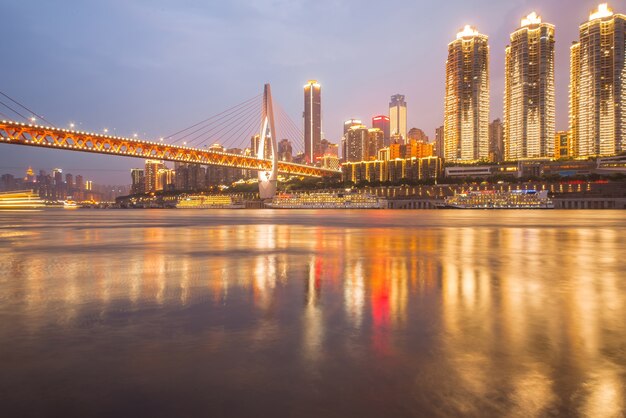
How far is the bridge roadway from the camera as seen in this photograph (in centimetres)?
7011

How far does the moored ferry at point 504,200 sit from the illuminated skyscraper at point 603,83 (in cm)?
8199

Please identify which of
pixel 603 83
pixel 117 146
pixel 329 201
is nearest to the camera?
pixel 117 146

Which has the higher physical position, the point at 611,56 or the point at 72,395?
the point at 611,56

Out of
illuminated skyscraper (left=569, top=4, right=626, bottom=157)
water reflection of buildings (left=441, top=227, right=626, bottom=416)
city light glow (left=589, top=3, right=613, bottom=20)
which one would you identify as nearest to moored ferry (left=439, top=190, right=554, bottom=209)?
illuminated skyscraper (left=569, top=4, right=626, bottom=157)

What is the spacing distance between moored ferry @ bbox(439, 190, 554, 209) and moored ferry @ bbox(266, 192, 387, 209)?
25.3m

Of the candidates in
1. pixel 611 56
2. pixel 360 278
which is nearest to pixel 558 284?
pixel 360 278

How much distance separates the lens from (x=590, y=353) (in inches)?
179

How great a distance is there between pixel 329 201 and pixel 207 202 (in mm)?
56442

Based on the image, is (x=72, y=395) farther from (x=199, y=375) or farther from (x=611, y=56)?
(x=611, y=56)

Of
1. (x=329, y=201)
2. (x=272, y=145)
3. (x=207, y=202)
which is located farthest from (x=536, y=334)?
(x=207, y=202)

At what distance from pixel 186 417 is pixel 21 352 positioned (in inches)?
101

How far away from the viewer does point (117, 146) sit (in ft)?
272

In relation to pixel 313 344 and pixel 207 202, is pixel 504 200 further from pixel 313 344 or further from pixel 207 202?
pixel 313 344

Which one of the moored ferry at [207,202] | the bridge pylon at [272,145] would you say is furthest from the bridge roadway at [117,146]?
the moored ferry at [207,202]
